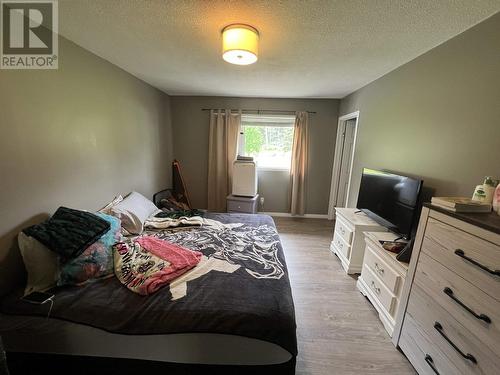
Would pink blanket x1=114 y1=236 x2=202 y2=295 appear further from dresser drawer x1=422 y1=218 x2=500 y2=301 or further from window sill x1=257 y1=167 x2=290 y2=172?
window sill x1=257 y1=167 x2=290 y2=172

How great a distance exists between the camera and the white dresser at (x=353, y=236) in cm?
226

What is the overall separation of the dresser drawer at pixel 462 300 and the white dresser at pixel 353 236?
3.09 feet

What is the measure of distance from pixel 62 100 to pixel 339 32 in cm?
219

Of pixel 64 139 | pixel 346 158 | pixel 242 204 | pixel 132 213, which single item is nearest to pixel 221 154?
pixel 242 204

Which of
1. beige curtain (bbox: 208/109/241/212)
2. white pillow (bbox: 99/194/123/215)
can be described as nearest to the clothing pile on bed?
white pillow (bbox: 99/194/123/215)

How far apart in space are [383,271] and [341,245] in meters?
0.84

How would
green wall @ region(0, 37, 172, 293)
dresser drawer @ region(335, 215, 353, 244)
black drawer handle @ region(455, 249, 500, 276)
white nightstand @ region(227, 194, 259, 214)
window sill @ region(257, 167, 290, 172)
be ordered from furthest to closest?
1. window sill @ region(257, 167, 290, 172)
2. white nightstand @ region(227, 194, 259, 214)
3. dresser drawer @ region(335, 215, 353, 244)
4. green wall @ region(0, 37, 172, 293)
5. black drawer handle @ region(455, 249, 500, 276)

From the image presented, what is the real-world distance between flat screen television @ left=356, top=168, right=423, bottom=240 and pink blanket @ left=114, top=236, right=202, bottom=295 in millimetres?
1721

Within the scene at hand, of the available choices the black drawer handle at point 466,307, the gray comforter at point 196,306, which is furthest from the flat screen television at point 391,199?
the gray comforter at point 196,306

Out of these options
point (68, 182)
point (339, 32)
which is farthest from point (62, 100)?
point (339, 32)

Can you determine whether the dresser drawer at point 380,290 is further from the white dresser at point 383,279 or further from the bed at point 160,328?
the bed at point 160,328

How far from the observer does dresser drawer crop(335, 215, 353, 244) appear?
7.82 ft

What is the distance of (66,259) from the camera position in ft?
4.24

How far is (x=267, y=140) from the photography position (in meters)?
3.99
